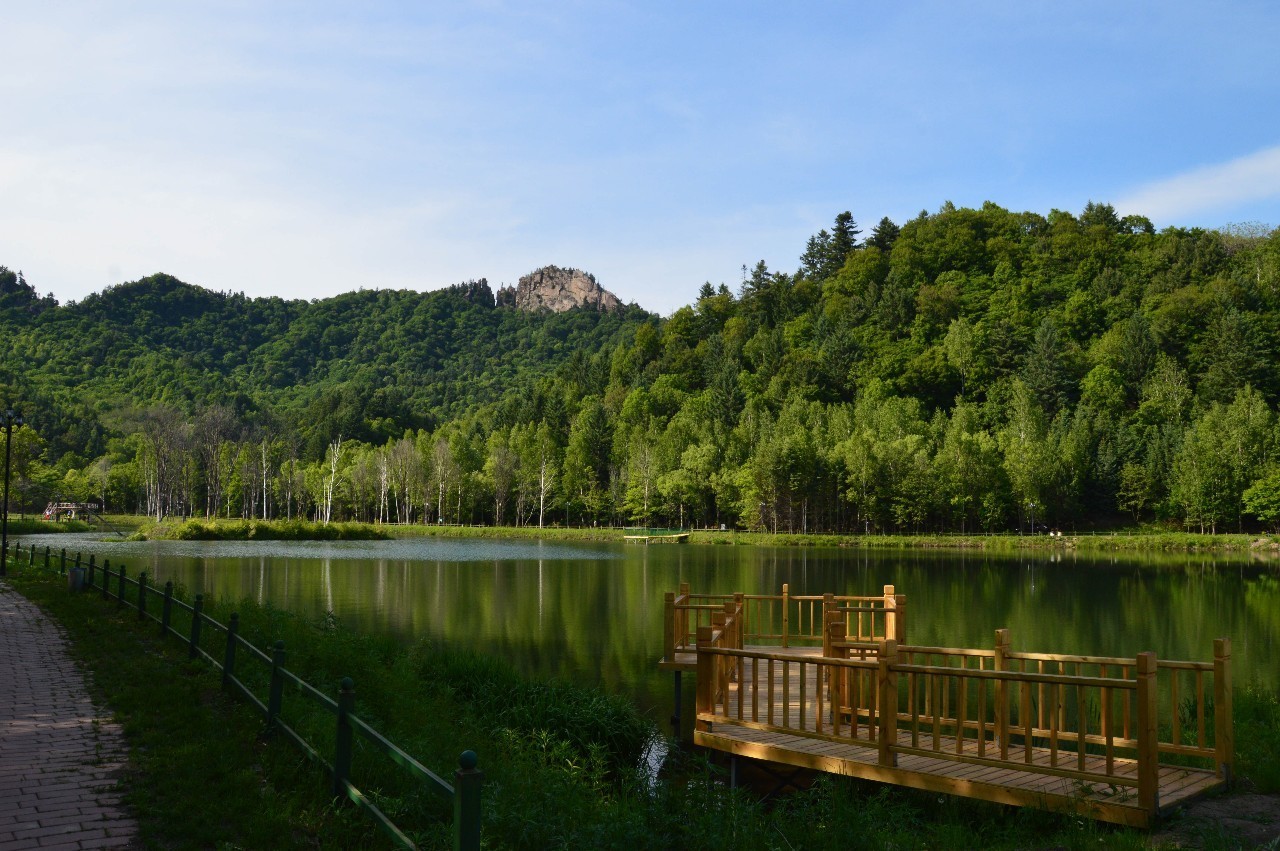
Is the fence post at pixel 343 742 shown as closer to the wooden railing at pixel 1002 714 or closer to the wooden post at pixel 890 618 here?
the wooden railing at pixel 1002 714

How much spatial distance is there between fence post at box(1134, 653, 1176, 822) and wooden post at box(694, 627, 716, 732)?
462 cm

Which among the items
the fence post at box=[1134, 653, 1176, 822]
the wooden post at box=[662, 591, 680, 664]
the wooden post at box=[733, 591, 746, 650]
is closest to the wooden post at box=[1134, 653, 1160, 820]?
the fence post at box=[1134, 653, 1176, 822]

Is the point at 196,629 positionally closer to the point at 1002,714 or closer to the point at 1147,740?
the point at 1002,714

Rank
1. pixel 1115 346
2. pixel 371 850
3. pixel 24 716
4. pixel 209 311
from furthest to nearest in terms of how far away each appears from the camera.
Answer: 1. pixel 209 311
2. pixel 1115 346
3. pixel 24 716
4. pixel 371 850

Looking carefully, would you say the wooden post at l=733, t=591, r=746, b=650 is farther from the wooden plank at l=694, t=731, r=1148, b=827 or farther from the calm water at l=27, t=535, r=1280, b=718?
the wooden plank at l=694, t=731, r=1148, b=827

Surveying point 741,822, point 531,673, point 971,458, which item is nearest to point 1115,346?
point 971,458

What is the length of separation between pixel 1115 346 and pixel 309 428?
11029 centimetres

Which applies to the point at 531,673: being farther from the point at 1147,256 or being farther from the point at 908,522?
the point at 1147,256

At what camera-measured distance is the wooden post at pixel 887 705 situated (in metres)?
8.58

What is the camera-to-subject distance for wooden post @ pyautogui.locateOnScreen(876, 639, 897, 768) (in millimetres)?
8578

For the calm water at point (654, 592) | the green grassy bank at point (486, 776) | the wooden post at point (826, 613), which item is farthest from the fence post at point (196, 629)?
the wooden post at point (826, 613)

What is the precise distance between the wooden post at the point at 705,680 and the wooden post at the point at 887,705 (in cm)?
249

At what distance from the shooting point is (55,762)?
7.80 metres

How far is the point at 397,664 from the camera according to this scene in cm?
1423
